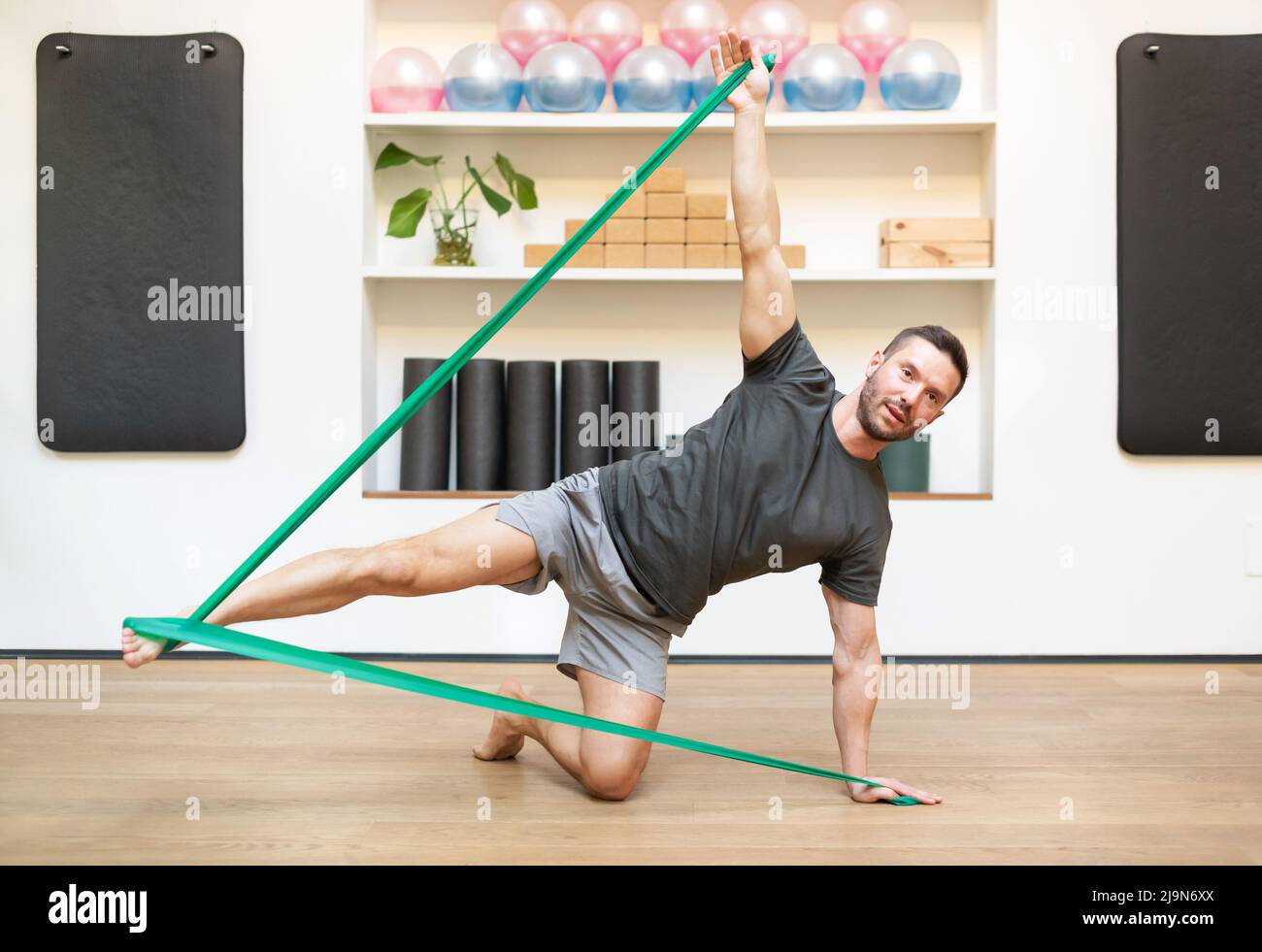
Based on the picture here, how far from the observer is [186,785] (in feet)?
7.48

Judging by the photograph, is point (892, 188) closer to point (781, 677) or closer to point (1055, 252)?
point (1055, 252)

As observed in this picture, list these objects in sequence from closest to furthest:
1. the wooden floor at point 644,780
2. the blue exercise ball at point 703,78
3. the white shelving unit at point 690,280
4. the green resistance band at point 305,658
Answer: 1. the green resistance band at point 305,658
2. the wooden floor at point 644,780
3. the blue exercise ball at point 703,78
4. the white shelving unit at point 690,280

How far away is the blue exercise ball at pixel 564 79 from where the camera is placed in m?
3.43

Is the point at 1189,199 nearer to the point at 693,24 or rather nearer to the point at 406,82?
the point at 693,24

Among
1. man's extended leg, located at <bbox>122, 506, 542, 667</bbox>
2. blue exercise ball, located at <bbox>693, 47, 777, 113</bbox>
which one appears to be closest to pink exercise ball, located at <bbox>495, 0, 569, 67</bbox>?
blue exercise ball, located at <bbox>693, 47, 777, 113</bbox>

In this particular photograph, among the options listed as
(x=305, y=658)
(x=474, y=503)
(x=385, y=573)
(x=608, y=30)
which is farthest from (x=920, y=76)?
(x=305, y=658)

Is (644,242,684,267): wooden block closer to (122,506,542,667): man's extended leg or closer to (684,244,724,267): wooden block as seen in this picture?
(684,244,724,267): wooden block

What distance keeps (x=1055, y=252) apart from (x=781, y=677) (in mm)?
1548

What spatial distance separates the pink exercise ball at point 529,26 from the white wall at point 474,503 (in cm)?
47

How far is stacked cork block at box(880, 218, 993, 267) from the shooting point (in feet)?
11.6

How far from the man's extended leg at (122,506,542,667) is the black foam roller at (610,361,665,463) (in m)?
1.34

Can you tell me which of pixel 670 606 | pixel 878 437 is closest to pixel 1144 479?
pixel 878 437

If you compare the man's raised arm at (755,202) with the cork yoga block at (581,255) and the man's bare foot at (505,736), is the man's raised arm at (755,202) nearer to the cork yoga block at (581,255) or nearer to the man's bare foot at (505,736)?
the man's bare foot at (505,736)

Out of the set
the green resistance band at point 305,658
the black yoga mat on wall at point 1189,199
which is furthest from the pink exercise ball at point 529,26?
the green resistance band at point 305,658
